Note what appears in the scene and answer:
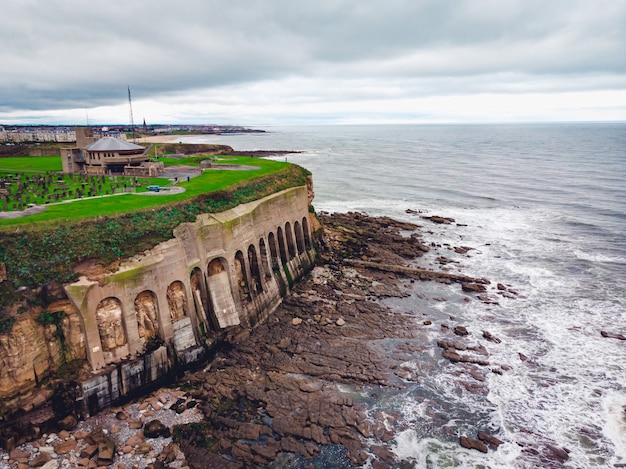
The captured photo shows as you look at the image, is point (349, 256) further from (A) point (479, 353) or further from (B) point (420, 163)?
(B) point (420, 163)

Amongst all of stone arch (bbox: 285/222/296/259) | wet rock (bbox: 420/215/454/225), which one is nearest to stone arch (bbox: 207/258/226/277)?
stone arch (bbox: 285/222/296/259)

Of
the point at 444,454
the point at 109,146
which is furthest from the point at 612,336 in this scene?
the point at 109,146

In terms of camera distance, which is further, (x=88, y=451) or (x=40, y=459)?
(x=88, y=451)

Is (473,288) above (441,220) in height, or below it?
below

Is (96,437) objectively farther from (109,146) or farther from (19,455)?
(109,146)

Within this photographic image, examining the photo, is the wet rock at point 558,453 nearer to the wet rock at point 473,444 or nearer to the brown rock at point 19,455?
the wet rock at point 473,444

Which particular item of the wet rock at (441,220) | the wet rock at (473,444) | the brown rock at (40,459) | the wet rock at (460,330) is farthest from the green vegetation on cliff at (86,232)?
the wet rock at (441,220)

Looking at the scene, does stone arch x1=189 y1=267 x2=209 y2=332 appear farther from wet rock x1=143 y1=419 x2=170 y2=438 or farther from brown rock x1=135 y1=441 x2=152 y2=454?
brown rock x1=135 y1=441 x2=152 y2=454

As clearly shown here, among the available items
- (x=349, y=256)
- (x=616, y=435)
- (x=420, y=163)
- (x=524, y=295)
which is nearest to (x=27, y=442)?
(x=616, y=435)
